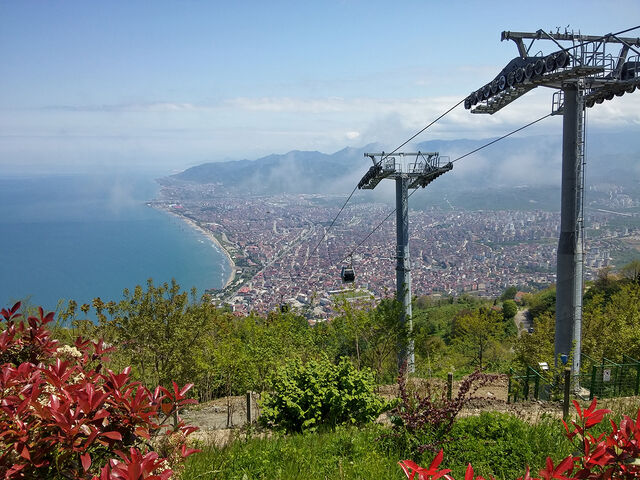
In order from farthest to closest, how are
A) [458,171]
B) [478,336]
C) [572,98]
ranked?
[458,171]
[478,336]
[572,98]

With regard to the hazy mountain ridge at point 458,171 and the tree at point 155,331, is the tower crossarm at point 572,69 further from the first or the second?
the hazy mountain ridge at point 458,171

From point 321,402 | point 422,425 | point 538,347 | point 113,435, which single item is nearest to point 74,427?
point 113,435

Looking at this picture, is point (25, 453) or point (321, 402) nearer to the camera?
point (25, 453)

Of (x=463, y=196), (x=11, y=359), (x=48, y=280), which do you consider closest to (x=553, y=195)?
(x=463, y=196)

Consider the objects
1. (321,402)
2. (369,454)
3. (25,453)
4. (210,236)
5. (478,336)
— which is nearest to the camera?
(25,453)

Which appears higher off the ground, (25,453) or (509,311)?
(25,453)

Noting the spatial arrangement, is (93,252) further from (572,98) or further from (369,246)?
(572,98)
